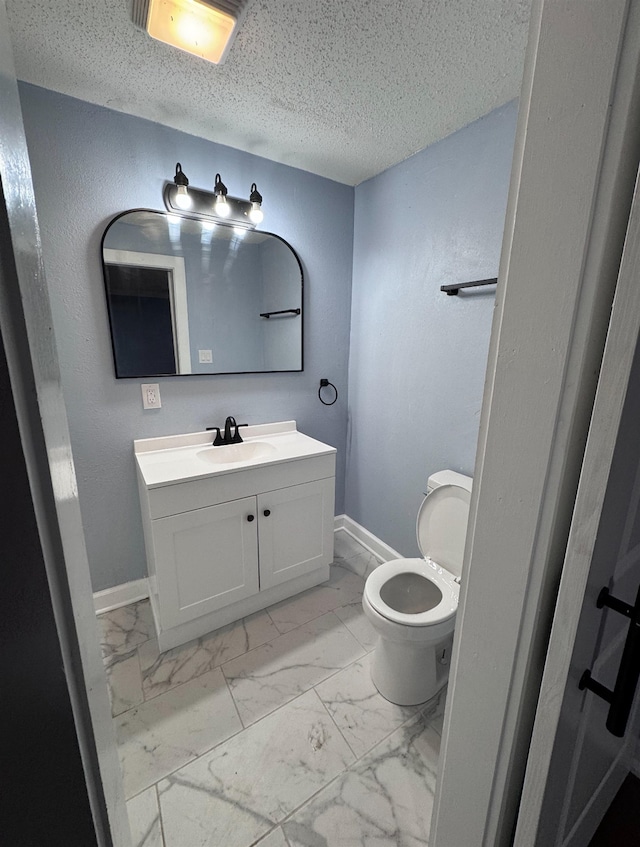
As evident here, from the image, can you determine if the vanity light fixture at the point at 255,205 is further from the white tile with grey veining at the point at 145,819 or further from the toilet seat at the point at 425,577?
the white tile with grey veining at the point at 145,819

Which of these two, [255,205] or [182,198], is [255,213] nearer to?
[255,205]

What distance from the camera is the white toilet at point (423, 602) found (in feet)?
4.21

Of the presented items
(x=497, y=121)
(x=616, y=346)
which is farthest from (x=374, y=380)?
(x=616, y=346)

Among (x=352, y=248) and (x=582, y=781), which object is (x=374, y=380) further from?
(x=582, y=781)

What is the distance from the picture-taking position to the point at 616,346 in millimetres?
428

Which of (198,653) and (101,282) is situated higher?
(101,282)

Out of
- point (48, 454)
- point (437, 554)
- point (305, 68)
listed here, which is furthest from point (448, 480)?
point (305, 68)

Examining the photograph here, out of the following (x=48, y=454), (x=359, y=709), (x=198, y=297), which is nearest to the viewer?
(x=48, y=454)

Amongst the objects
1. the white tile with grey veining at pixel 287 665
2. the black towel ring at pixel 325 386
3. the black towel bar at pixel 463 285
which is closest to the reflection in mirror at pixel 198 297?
the black towel ring at pixel 325 386

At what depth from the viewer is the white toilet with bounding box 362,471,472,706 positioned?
1.28 m

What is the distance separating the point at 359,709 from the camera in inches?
53.1

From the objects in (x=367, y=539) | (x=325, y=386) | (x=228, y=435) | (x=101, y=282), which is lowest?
(x=367, y=539)

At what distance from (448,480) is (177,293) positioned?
157cm

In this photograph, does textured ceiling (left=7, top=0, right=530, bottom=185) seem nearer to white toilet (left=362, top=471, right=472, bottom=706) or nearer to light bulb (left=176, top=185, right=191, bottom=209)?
light bulb (left=176, top=185, right=191, bottom=209)
